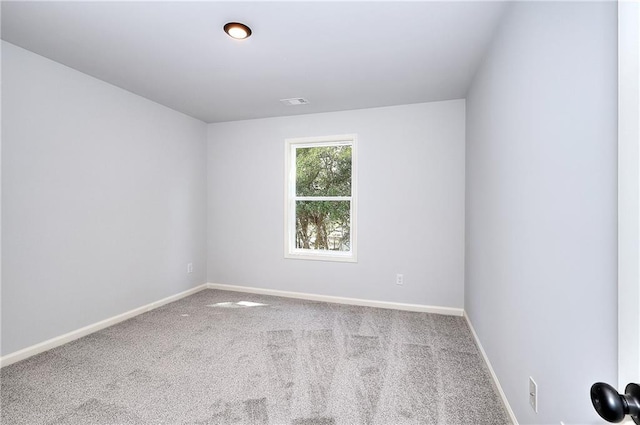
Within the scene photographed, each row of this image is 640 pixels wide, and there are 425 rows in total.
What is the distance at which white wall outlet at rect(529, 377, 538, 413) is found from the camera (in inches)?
55.3

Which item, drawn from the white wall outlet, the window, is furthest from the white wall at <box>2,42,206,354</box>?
the white wall outlet

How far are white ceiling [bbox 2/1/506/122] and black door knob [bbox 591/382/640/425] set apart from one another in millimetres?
2035

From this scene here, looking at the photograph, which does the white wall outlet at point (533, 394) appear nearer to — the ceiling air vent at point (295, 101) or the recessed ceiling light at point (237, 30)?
the recessed ceiling light at point (237, 30)

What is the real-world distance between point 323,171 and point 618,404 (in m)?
3.74

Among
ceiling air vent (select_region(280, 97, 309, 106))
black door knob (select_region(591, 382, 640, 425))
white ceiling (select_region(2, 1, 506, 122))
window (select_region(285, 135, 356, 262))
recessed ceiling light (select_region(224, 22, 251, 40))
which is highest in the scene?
ceiling air vent (select_region(280, 97, 309, 106))

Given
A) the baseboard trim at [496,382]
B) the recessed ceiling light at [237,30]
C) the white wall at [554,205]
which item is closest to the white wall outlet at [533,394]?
the white wall at [554,205]

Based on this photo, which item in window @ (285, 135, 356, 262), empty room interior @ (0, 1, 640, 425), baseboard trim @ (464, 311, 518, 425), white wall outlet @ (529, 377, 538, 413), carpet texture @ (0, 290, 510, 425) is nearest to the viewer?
empty room interior @ (0, 1, 640, 425)

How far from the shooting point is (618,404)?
23.2 inches

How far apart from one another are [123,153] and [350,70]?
2542 millimetres


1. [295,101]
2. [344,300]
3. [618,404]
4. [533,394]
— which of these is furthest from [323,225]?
[618,404]

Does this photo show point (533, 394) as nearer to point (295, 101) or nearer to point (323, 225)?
point (323, 225)

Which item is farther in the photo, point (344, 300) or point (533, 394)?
point (344, 300)

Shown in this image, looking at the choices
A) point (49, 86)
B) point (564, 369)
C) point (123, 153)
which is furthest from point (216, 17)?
point (564, 369)

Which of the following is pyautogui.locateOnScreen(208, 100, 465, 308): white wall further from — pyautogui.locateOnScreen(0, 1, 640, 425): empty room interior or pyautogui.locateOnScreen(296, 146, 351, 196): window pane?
pyautogui.locateOnScreen(296, 146, 351, 196): window pane
